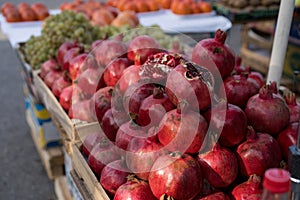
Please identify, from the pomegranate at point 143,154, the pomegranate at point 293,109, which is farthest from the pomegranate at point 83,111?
the pomegranate at point 293,109

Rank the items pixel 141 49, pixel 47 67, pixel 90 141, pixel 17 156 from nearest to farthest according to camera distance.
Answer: pixel 90 141
pixel 141 49
pixel 47 67
pixel 17 156

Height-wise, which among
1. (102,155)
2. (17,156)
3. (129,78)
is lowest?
(17,156)

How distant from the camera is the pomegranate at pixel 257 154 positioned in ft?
3.53

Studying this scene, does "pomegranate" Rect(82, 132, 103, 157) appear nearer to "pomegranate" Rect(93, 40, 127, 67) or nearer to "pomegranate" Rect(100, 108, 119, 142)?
"pomegranate" Rect(100, 108, 119, 142)

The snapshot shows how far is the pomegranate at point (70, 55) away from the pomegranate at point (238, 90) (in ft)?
3.38

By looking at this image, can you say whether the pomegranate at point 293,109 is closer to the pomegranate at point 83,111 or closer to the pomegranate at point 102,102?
the pomegranate at point 102,102

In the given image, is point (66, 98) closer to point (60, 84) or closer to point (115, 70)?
point (60, 84)

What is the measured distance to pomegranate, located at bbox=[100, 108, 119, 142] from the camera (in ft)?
4.47

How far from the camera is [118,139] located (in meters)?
1.25

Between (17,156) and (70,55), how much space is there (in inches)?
60.2

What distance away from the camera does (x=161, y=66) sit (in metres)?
1.29

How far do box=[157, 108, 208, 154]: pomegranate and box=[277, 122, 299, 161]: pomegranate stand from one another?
0.95 ft

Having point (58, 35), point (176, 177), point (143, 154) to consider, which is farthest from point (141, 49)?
point (58, 35)

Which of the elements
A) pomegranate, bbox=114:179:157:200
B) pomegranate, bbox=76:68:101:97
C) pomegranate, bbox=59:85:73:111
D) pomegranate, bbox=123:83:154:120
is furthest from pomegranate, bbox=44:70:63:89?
pomegranate, bbox=114:179:157:200
